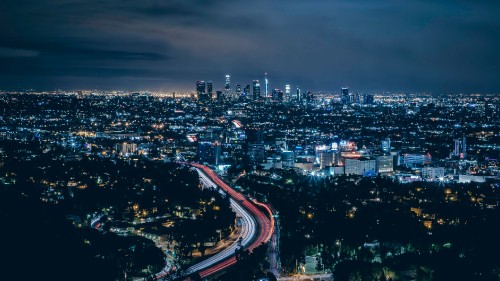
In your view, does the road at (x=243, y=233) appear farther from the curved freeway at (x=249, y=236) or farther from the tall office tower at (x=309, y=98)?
the tall office tower at (x=309, y=98)

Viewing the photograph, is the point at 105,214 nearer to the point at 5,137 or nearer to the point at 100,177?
the point at 100,177

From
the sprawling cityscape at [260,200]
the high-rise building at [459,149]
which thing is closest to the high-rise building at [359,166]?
the sprawling cityscape at [260,200]

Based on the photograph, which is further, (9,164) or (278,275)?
(9,164)

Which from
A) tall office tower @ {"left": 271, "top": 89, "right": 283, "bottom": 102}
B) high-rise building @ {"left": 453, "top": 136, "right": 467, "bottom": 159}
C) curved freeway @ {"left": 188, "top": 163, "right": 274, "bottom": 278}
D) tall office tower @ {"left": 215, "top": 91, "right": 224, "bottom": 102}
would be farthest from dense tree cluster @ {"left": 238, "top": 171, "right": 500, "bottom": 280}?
tall office tower @ {"left": 271, "top": 89, "right": 283, "bottom": 102}

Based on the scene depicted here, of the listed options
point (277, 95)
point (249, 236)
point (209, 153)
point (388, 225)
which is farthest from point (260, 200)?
point (277, 95)

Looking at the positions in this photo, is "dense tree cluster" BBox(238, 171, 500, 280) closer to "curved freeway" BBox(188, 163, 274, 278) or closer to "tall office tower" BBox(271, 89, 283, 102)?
"curved freeway" BBox(188, 163, 274, 278)

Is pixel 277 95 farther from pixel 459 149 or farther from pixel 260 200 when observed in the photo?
pixel 260 200

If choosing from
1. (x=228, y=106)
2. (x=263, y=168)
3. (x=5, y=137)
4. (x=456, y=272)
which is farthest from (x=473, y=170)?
(x=228, y=106)

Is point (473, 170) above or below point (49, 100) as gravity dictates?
below
